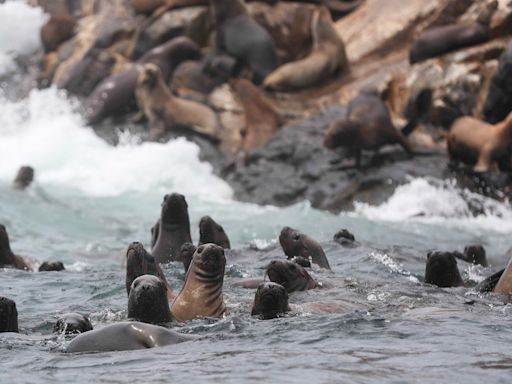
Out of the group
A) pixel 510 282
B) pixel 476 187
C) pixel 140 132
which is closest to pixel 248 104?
pixel 140 132

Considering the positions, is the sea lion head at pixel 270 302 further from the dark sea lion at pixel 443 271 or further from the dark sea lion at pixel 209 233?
the dark sea lion at pixel 209 233

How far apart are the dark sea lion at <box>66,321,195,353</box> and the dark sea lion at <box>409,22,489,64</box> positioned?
1526 centimetres

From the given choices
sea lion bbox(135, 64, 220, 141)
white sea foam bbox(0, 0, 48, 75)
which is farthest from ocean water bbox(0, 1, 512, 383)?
white sea foam bbox(0, 0, 48, 75)

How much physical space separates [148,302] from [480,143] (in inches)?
444

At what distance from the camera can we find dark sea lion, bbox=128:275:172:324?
27.8 ft

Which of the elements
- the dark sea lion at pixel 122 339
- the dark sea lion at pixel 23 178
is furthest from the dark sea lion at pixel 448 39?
the dark sea lion at pixel 122 339

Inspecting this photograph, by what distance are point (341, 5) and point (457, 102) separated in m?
8.53

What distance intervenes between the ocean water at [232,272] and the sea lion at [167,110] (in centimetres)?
47

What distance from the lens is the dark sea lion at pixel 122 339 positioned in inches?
293

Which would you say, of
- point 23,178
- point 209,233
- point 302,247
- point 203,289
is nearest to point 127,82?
point 23,178

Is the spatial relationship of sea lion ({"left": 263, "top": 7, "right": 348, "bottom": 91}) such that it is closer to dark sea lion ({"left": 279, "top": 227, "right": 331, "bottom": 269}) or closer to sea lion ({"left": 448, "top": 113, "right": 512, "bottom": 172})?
sea lion ({"left": 448, "top": 113, "right": 512, "bottom": 172})

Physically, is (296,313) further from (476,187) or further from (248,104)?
(248,104)

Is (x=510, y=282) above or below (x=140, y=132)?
below

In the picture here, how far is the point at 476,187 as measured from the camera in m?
18.7
